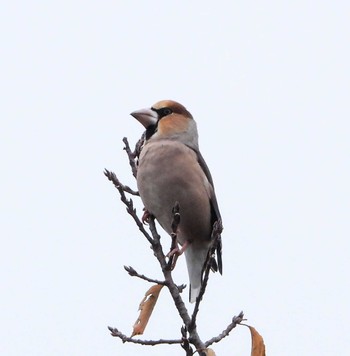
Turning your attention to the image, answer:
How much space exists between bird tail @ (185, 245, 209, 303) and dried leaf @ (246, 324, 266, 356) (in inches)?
44.9

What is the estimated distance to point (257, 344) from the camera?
11.5 feet

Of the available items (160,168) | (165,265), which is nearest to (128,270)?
(165,265)

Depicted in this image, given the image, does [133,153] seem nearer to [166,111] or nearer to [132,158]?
[132,158]

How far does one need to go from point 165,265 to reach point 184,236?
1233 mm

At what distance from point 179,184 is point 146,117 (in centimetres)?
69

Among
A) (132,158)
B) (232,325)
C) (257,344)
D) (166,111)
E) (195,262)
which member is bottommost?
(257,344)

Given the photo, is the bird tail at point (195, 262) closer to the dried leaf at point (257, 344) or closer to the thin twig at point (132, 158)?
the thin twig at point (132, 158)

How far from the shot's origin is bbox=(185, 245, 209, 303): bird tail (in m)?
4.72

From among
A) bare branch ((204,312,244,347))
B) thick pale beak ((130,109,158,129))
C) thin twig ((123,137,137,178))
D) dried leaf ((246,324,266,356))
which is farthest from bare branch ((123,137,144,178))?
dried leaf ((246,324,266,356))

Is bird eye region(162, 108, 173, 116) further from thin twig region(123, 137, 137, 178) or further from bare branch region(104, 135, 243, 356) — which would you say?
bare branch region(104, 135, 243, 356)

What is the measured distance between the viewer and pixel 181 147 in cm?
491

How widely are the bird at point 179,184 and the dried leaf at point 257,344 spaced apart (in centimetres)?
95

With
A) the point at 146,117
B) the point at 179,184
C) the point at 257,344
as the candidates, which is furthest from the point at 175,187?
the point at 257,344

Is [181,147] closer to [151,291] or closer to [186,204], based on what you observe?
[186,204]
